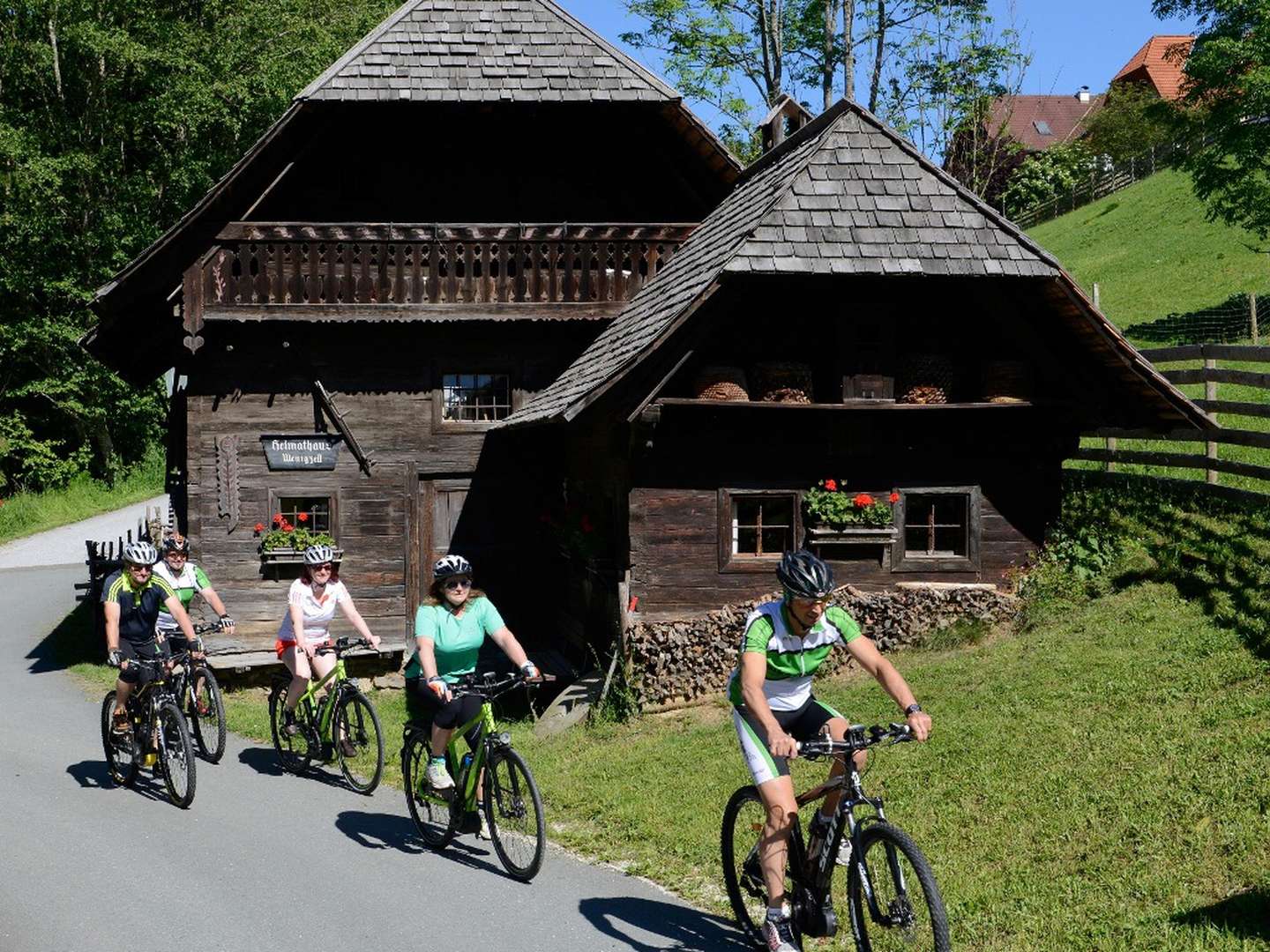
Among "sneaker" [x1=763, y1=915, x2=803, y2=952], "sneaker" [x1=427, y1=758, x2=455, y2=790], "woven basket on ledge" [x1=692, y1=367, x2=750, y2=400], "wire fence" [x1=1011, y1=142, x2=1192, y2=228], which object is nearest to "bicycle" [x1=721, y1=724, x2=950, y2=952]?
"sneaker" [x1=763, y1=915, x2=803, y2=952]

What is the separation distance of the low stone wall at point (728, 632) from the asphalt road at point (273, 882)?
3.58m

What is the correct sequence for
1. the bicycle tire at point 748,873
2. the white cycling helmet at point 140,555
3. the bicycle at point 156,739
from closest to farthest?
the bicycle tire at point 748,873 → the bicycle at point 156,739 → the white cycling helmet at point 140,555

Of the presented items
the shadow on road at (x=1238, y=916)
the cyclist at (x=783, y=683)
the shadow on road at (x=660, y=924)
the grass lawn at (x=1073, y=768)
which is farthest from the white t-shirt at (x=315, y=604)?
the shadow on road at (x=1238, y=916)

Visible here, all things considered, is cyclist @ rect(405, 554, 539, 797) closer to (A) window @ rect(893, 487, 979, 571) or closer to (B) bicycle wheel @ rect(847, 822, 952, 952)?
(B) bicycle wheel @ rect(847, 822, 952, 952)

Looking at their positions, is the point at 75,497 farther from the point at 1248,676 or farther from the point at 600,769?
the point at 1248,676

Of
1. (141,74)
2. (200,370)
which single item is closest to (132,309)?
(200,370)

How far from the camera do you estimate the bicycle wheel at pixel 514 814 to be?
8.68 meters

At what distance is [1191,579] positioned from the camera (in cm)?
1349

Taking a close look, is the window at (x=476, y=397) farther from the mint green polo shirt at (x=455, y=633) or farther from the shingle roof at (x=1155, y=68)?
the shingle roof at (x=1155, y=68)

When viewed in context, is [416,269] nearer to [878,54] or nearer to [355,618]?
[355,618]

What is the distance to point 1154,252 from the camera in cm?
4066

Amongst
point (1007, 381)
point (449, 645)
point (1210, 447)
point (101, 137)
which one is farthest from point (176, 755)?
point (101, 137)

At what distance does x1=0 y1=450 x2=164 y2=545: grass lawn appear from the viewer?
3659cm

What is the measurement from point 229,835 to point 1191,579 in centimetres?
882
